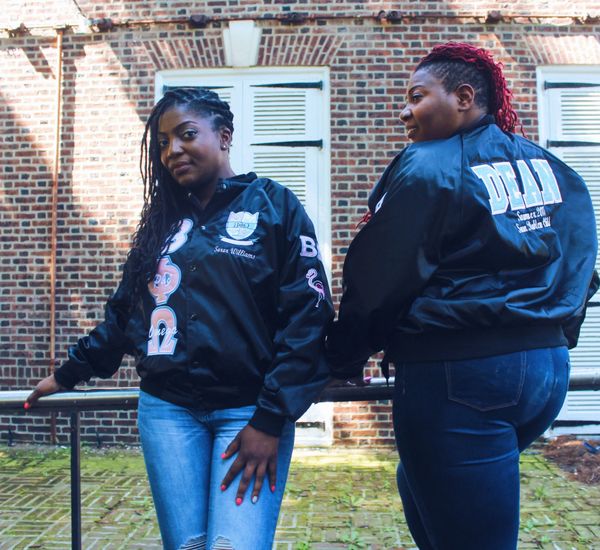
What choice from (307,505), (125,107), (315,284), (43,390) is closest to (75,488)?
(43,390)

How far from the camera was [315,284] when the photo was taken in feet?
5.31

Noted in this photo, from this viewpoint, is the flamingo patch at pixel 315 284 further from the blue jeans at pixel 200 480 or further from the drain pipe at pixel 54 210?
the drain pipe at pixel 54 210

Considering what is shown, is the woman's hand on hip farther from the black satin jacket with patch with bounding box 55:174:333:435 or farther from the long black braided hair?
the long black braided hair

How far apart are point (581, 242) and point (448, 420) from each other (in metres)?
0.58

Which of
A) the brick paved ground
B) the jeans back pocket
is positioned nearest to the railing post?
the jeans back pocket

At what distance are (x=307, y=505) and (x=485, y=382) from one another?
11.3 ft

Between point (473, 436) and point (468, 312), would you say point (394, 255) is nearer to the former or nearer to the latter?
point (468, 312)

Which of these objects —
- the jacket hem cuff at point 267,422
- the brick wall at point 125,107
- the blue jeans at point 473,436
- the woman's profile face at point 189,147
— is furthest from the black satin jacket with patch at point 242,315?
the brick wall at point 125,107

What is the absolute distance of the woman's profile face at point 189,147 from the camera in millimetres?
1773

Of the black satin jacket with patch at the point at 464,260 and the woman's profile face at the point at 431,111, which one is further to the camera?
the woman's profile face at the point at 431,111

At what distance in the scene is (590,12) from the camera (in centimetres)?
605

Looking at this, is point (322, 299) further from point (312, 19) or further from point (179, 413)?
point (312, 19)

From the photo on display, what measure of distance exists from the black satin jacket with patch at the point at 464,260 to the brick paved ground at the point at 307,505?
8.90 ft

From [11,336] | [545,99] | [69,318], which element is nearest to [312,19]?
[545,99]
